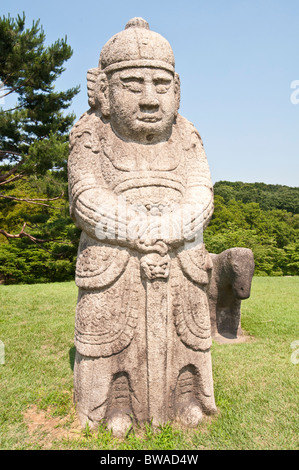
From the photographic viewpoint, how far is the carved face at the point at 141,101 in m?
2.53

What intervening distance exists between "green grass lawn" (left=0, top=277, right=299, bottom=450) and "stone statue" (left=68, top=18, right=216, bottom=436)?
6.1 inches

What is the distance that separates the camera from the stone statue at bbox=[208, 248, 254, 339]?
4.73 metres

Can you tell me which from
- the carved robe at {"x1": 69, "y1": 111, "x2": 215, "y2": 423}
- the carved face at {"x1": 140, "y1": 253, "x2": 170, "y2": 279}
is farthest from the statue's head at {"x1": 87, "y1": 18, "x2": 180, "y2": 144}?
the carved face at {"x1": 140, "y1": 253, "x2": 170, "y2": 279}

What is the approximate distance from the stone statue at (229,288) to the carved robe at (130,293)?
214cm

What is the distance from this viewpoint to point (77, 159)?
2.67 m

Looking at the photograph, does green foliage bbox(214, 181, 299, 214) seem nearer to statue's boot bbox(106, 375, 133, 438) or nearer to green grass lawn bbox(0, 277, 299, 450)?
green grass lawn bbox(0, 277, 299, 450)

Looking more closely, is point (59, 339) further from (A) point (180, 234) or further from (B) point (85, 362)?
(A) point (180, 234)

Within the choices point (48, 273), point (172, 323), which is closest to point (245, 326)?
point (172, 323)

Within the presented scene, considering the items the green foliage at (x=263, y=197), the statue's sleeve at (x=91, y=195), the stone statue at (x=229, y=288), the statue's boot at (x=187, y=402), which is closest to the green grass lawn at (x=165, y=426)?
the statue's boot at (x=187, y=402)

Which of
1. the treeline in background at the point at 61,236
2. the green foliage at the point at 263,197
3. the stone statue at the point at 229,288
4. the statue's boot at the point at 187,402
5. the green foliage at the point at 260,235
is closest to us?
the statue's boot at the point at 187,402

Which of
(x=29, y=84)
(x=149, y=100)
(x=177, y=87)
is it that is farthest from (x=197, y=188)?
(x=29, y=84)

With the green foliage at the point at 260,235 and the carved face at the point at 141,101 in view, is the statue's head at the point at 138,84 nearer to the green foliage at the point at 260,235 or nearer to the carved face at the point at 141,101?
the carved face at the point at 141,101

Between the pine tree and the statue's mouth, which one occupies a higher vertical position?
the pine tree

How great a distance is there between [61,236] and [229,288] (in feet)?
28.0
